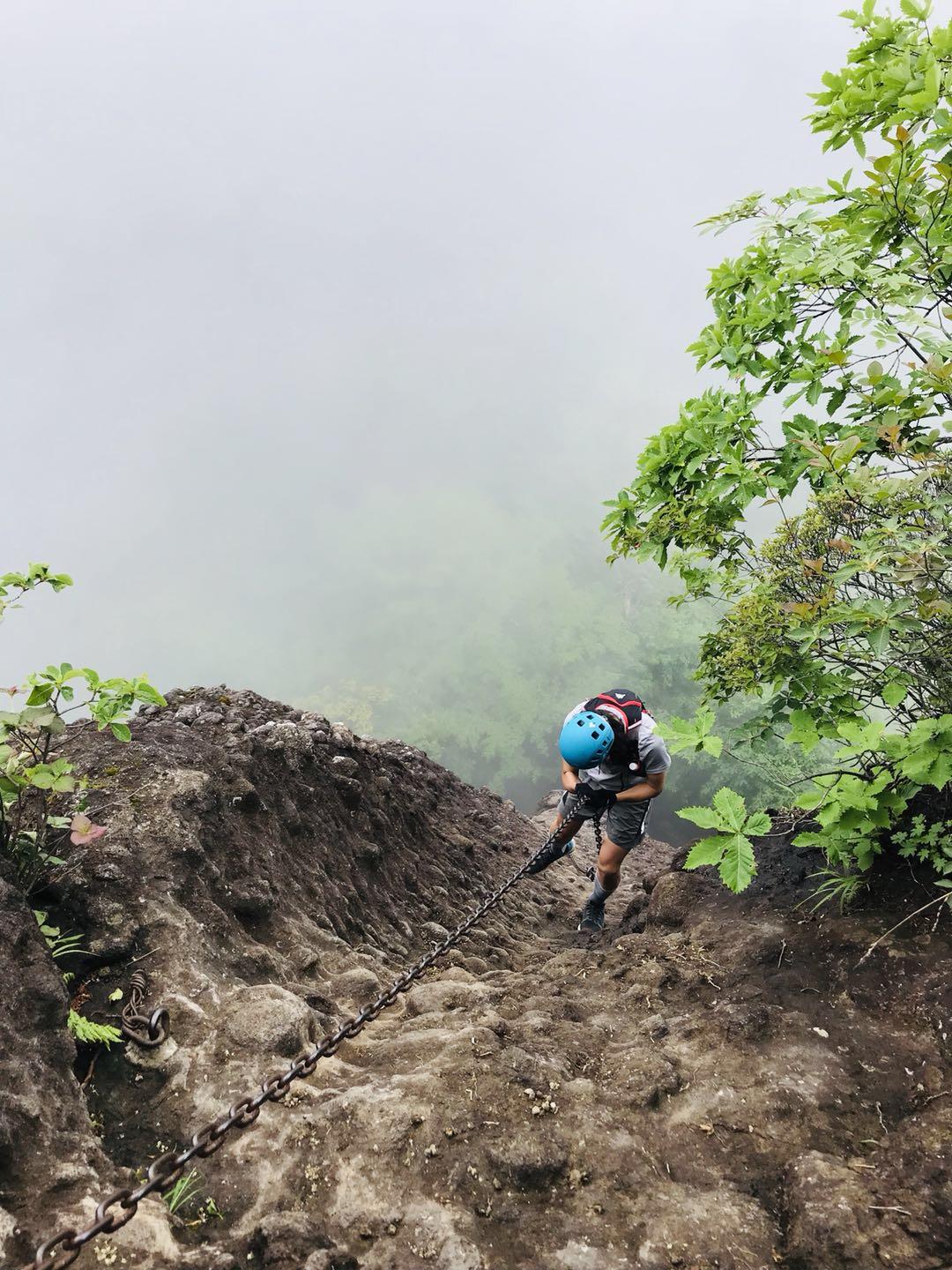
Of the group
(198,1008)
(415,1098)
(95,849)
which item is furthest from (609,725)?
(95,849)

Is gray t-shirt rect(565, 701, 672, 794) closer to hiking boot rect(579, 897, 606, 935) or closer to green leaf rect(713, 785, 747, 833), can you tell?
green leaf rect(713, 785, 747, 833)

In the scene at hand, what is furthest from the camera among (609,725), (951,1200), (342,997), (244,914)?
(609,725)

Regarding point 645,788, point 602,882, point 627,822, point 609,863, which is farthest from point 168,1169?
point 602,882

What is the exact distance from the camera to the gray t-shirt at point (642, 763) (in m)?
5.52

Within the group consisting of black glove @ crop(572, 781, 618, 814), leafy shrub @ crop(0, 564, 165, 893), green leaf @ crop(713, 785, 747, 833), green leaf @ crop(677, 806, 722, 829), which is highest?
black glove @ crop(572, 781, 618, 814)

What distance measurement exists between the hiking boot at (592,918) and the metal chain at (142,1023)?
15.6 feet

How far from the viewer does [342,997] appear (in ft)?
14.2

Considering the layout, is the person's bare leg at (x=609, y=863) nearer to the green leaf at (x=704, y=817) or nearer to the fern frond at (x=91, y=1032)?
the green leaf at (x=704, y=817)

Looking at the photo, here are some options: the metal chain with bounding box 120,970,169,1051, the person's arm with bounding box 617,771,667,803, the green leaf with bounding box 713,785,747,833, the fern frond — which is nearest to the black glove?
the person's arm with bounding box 617,771,667,803

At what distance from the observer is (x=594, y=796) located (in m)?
6.03

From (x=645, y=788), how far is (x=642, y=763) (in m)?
0.22

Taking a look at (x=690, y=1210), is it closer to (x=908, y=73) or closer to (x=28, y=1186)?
(x=28, y=1186)

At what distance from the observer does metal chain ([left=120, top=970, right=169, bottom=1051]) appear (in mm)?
3193

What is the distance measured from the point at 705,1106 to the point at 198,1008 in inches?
104
